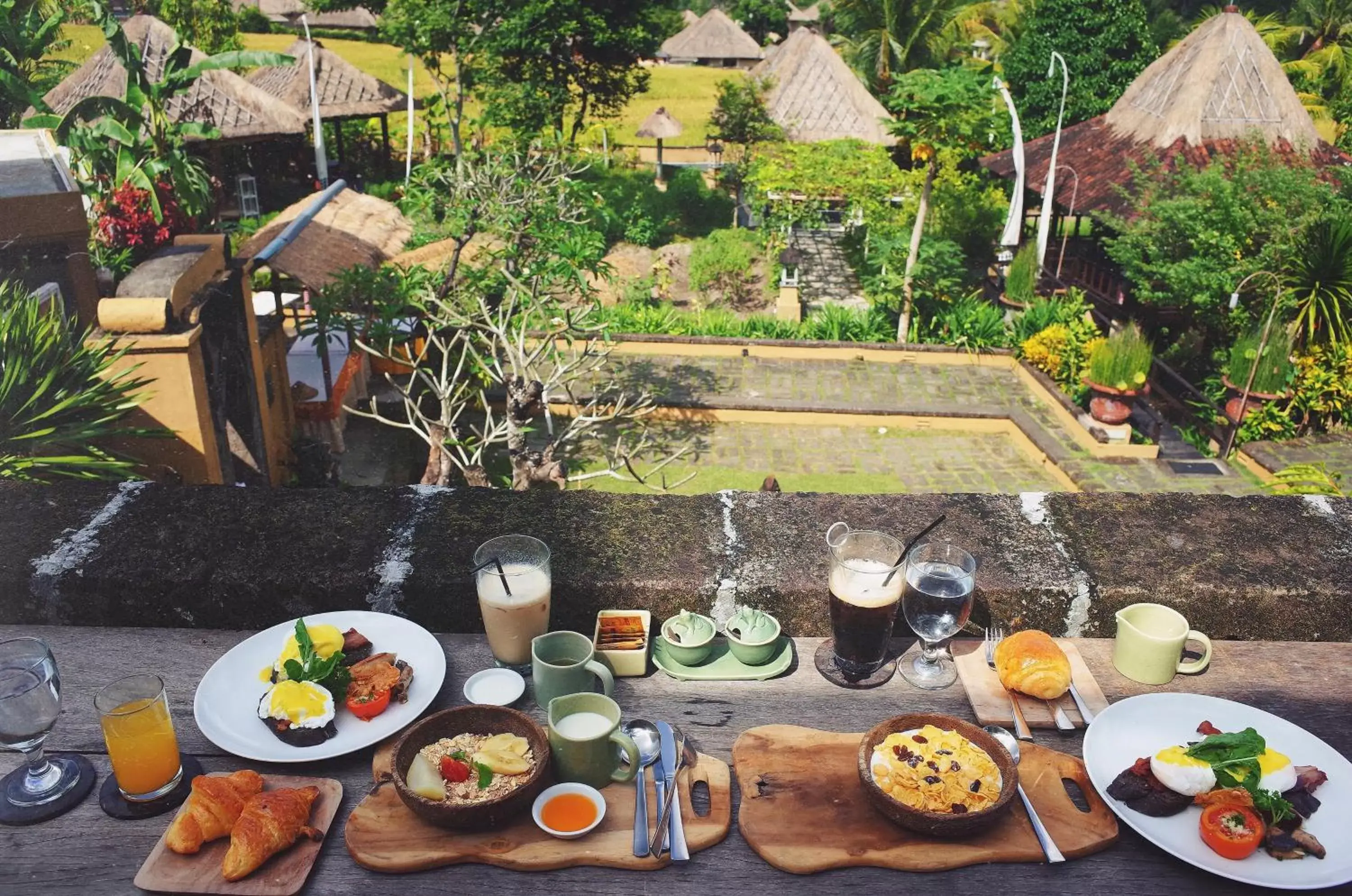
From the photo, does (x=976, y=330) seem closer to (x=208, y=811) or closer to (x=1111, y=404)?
(x=1111, y=404)

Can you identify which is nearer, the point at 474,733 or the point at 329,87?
the point at 474,733

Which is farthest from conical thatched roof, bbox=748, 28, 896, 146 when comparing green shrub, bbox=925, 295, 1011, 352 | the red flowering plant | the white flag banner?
the red flowering plant

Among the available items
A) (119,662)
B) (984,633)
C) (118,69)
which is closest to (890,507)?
(984,633)

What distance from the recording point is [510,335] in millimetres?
9484

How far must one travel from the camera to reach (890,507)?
8.94ft

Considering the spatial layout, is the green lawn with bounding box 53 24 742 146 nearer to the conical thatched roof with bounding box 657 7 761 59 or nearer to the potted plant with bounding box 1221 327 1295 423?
the conical thatched roof with bounding box 657 7 761 59

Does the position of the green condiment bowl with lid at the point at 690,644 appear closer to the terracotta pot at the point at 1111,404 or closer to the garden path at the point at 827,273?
the terracotta pot at the point at 1111,404

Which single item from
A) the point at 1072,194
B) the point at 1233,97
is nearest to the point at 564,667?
the point at 1072,194

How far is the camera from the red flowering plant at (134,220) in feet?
20.4

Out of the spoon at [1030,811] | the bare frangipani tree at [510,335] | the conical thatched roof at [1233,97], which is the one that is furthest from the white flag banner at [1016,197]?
the spoon at [1030,811]

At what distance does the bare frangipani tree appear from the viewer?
6508mm

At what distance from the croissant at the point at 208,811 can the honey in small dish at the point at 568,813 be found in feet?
1.77

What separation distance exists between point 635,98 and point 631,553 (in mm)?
37895

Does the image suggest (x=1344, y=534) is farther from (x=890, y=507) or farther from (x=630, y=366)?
(x=630, y=366)
